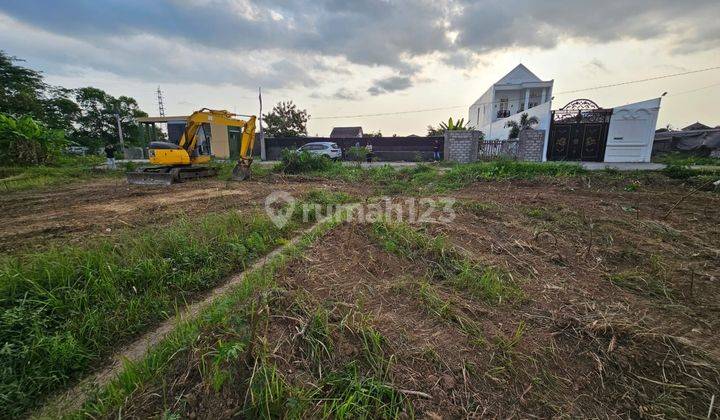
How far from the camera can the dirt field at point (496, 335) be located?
5.07ft

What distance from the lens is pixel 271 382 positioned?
1436 millimetres

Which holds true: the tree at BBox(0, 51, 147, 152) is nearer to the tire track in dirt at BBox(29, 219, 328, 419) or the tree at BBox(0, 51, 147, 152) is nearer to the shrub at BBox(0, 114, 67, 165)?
the shrub at BBox(0, 114, 67, 165)

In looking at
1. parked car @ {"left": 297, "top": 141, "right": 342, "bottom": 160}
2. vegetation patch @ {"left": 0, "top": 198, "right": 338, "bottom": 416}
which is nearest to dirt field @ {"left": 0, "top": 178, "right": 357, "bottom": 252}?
vegetation patch @ {"left": 0, "top": 198, "right": 338, "bottom": 416}

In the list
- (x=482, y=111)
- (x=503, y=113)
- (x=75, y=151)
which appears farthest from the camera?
(x=482, y=111)

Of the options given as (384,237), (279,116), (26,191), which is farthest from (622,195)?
(279,116)

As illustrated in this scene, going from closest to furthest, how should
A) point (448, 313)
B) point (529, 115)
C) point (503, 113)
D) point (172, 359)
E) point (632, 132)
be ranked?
point (172, 359), point (448, 313), point (632, 132), point (529, 115), point (503, 113)

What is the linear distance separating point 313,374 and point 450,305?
120cm

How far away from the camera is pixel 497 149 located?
17.2 metres

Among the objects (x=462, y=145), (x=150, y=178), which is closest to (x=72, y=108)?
A: (x=150, y=178)

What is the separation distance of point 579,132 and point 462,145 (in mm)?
5783

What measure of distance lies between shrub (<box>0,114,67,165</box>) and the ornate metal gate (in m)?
24.2

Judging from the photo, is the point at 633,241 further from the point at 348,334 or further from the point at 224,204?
the point at 224,204

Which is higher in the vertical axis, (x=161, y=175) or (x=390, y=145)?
(x=390, y=145)

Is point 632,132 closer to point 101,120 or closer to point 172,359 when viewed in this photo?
point 172,359
